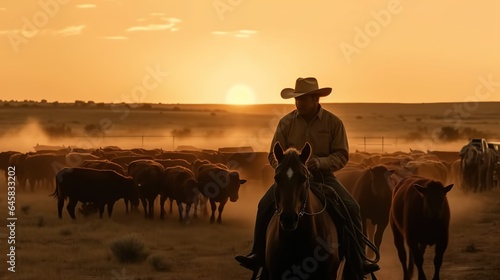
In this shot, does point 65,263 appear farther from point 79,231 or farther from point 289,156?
point 289,156

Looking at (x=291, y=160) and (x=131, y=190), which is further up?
(x=291, y=160)

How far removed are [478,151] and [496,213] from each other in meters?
8.63

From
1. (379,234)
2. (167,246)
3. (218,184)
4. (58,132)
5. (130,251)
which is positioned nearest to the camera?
(379,234)

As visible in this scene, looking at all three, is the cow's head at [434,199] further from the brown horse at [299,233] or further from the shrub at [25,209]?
the shrub at [25,209]

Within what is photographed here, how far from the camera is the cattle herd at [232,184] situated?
43.7ft

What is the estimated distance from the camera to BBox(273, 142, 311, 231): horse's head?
6906 millimetres

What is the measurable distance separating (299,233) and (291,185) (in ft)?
1.96

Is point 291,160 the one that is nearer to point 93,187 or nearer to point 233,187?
point 93,187

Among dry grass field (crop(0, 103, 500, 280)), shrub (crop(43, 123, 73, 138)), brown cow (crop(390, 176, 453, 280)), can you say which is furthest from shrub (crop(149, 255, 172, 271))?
shrub (crop(43, 123, 73, 138))

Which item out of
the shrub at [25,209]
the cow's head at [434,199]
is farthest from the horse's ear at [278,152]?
the shrub at [25,209]

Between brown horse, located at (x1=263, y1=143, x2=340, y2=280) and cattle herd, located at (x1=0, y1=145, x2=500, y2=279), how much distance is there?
5.37m

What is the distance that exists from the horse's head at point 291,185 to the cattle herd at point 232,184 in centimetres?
597

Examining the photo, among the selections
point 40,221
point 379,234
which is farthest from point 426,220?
point 40,221

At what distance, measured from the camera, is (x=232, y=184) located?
26.3 meters
